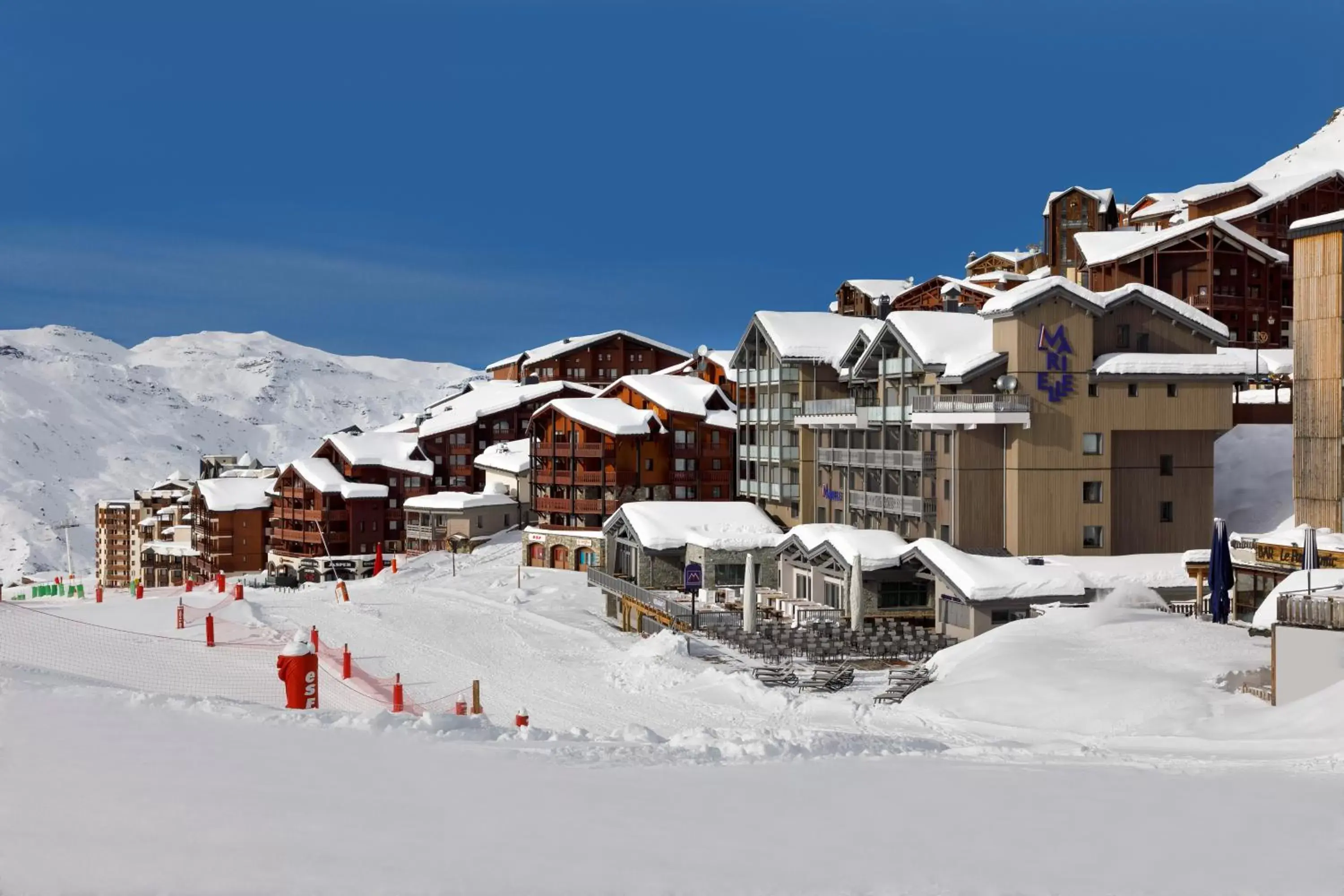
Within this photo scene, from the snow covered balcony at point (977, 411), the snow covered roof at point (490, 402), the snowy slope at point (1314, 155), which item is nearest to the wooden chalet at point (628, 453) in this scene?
the snow covered roof at point (490, 402)

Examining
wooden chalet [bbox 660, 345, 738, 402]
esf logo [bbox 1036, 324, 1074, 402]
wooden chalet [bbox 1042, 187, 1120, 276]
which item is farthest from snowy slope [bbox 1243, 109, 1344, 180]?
esf logo [bbox 1036, 324, 1074, 402]

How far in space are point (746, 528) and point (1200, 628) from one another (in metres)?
25.6

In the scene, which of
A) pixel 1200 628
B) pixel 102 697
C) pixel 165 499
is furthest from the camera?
pixel 165 499

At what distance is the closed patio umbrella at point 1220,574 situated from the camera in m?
32.9

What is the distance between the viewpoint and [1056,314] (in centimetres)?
4409

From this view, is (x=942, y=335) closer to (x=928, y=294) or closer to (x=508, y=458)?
(x=508, y=458)

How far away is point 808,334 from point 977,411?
670 inches

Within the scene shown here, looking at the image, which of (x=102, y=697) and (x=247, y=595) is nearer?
(x=102, y=697)

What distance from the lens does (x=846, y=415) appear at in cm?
5244

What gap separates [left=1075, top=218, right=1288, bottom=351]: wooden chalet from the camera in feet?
221

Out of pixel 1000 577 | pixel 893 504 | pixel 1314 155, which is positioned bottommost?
pixel 1000 577

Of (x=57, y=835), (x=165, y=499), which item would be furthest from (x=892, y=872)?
(x=165, y=499)

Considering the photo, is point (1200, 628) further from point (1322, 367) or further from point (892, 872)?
point (892, 872)

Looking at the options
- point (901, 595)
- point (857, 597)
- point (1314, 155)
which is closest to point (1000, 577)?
point (857, 597)
